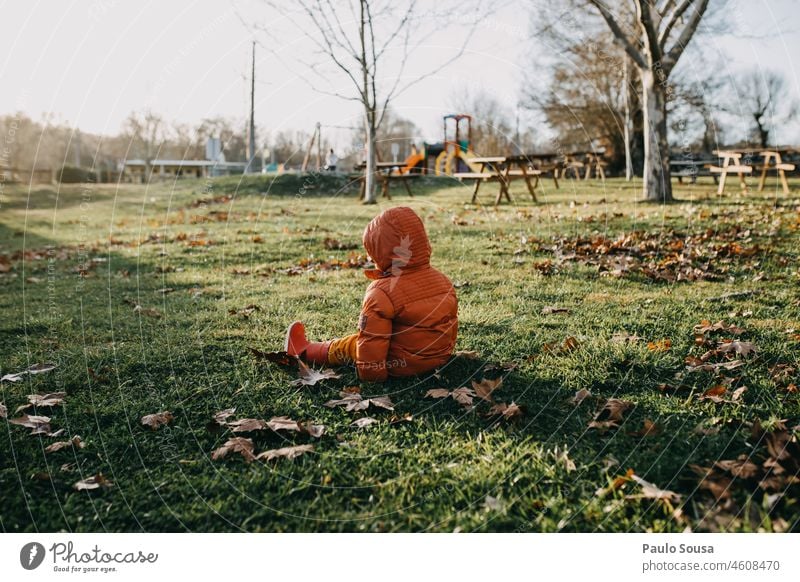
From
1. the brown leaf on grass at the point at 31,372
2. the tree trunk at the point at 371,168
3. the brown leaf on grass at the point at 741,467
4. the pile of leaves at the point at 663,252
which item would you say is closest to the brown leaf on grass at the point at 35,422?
the brown leaf on grass at the point at 31,372

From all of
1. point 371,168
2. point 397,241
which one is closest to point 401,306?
Answer: point 397,241

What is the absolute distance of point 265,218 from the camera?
1335cm

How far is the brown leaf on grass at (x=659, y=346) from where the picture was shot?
405 centimetres

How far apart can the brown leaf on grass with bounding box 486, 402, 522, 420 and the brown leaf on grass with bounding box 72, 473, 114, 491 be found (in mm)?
1790

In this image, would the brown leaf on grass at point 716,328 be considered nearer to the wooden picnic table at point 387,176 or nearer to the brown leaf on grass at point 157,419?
the brown leaf on grass at point 157,419

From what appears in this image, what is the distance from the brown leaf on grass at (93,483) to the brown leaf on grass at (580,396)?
7.37ft

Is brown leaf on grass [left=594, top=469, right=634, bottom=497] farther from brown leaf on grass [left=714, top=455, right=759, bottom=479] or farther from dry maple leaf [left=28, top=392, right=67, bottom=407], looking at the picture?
dry maple leaf [left=28, top=392, right=67, bottom=407]

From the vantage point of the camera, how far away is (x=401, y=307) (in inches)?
145

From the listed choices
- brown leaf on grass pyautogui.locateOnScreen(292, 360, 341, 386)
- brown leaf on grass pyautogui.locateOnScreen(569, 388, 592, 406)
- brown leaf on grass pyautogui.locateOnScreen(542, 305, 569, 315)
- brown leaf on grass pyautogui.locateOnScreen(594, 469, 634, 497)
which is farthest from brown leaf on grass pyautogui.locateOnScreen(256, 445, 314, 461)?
brown leaf on grass pyautogui.locateOnScreen(542, 305, 569, 315)

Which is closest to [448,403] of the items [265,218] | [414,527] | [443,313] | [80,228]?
[443,313]

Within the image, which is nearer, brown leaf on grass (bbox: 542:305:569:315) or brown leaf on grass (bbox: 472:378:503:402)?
brown leaf on grass (bbox: 472:378:503:402)

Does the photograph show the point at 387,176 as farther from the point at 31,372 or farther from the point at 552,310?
the point at 31,372

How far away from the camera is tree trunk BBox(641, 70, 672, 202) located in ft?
37.1

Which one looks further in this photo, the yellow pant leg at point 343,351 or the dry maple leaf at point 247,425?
the yellow pant leg at point 343,351
